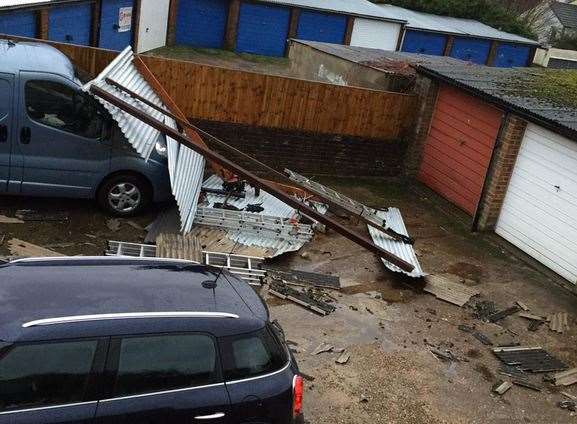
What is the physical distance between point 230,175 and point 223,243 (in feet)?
7.26

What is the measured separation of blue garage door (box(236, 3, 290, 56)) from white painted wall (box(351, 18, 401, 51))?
3.88m

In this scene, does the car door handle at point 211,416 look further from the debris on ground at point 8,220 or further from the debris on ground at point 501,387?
the debris on ground at point 8,220

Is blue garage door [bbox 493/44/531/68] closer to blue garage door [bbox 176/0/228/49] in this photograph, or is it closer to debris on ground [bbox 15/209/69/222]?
blue garage door [bbox 176/0/228/49]

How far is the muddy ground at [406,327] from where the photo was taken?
6695mm

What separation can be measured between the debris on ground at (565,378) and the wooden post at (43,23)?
14.0 m

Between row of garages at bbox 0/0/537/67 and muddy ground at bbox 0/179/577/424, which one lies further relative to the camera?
row of garages at bbox 0/0/537/67

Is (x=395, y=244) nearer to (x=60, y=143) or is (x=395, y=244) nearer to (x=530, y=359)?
(x=530, y=359)

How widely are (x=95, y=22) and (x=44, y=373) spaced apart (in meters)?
17.9

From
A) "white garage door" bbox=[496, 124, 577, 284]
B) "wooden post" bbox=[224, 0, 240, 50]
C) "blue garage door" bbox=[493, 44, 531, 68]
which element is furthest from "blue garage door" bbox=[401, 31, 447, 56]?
"white garage door" bbox=[496, 124, 577, 284]

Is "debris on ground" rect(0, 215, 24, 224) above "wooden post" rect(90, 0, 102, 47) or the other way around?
the other way around

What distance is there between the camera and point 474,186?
1279 cm

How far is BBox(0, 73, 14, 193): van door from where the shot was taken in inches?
336

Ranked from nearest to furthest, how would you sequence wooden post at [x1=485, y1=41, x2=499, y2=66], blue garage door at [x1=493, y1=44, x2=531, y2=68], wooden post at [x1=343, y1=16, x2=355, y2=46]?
wooden post at [x1=343, y1=16, x2=355, y2=46] → wooden post at [x1=485, y1=41, x2=499, y2=66] → blue garage door at [x1=493, y1=44, x2=531, y2=68]

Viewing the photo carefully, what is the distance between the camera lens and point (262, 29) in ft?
105
